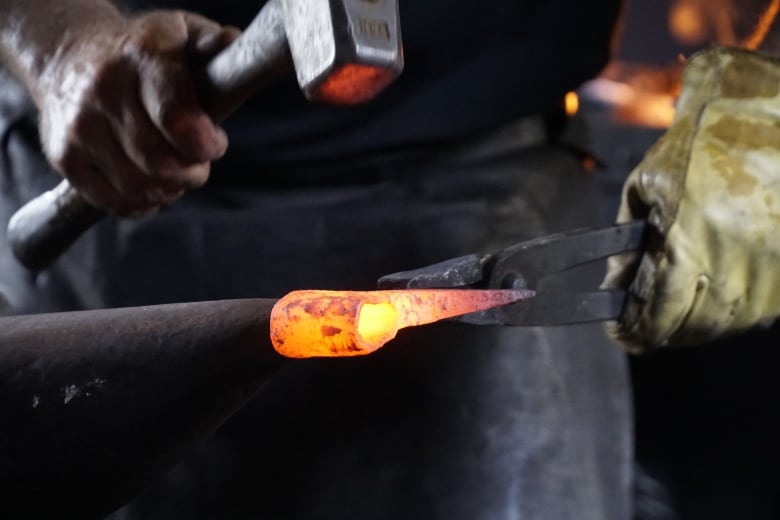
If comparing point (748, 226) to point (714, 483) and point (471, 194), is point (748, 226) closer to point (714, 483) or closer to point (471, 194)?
point (471, 194)

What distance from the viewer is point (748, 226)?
630 millimetres

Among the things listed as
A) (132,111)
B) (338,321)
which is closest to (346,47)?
(338,321)

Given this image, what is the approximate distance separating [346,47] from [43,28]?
38 centimetres

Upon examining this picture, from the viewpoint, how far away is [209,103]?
24.3 inches

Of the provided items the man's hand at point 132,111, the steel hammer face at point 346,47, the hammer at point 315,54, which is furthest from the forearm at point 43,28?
the steel hammer face at point 346,47

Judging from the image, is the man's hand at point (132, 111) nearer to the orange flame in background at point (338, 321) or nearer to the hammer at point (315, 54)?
the hammer at point (315, 54)

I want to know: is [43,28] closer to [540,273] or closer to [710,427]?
[540,273]

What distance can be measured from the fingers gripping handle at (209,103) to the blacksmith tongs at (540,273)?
146 millimetres

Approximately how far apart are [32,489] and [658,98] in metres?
1.69

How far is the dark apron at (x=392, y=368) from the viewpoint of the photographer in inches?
28.5

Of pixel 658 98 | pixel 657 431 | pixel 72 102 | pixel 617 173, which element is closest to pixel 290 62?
pixel 72 102

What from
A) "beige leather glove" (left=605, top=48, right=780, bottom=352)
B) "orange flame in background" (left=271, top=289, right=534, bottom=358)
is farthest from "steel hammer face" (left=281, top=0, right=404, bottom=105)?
"beige leather glove" (left=605, top=48, right=780, bottom=352)

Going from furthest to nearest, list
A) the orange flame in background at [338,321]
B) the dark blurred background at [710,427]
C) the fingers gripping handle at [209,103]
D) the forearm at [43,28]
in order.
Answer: the dark blurred background at [710,427] → the forearm at [43,28] → the fingers gripping handle at [209,103] → the orange flame in background at [338,321]

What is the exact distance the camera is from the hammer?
1.43 ft
